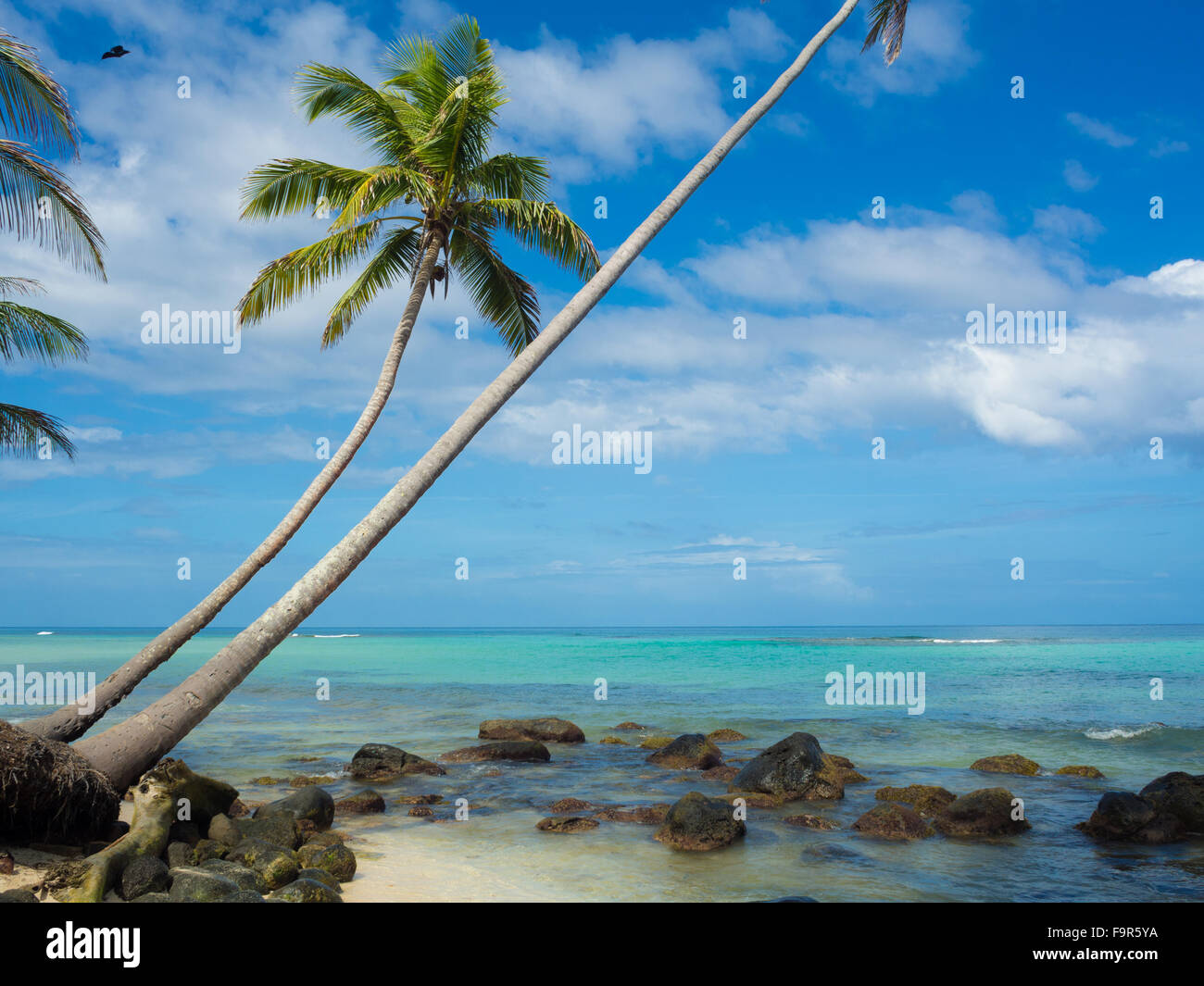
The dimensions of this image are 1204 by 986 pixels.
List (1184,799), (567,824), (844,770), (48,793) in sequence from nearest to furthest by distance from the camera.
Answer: (48,793) → (1184,799) → (567,824) → (844,770)

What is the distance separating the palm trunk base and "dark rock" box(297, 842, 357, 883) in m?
1.98

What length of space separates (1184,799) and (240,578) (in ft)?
42.5

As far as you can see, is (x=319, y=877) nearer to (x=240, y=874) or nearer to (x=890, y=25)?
(x=240, y=874)

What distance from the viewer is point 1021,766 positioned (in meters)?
14.5

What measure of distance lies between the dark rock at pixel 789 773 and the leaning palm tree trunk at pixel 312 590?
7.24 meters

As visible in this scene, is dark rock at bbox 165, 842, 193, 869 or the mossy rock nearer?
dark rock at bbox 165, 842, 193, 869

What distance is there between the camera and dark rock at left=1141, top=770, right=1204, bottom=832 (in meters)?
10.1

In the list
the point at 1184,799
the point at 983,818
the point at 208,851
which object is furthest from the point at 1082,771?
the point at 208,851

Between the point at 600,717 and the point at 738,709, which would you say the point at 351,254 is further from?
the point at 738,709

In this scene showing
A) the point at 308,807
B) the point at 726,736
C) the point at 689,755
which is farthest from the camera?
the point at 726,736

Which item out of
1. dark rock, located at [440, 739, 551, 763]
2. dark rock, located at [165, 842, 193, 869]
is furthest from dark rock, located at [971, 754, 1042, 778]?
dark rock, located at [165, 842, 193, 869]

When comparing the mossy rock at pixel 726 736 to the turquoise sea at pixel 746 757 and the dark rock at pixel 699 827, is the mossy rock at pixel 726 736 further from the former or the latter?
the dark rock at pixel 699 827

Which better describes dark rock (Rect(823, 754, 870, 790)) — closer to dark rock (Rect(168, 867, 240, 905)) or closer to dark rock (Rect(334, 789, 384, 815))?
dark rock (Rect(334, 789, 384, 815))

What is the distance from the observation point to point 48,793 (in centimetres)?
703
